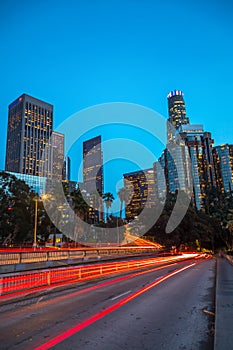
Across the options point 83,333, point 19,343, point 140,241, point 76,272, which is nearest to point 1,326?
point 19,343

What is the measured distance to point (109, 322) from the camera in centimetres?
664

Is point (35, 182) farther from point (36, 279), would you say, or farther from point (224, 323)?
point (224, 323)

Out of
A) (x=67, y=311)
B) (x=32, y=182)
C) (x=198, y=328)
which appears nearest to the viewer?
(x=198, y=328)

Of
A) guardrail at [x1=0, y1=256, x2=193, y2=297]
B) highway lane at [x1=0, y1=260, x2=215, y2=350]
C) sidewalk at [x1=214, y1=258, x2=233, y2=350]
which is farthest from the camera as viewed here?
guardrail at [x1=0, y1=256, x2=193, y2=297]

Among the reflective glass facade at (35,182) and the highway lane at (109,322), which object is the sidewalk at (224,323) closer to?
the highway lane at (109,322)

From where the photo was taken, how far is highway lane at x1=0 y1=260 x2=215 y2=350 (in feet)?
17.3

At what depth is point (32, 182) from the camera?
17588 cm

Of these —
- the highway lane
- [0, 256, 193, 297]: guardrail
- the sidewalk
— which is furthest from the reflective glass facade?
the sidewalk

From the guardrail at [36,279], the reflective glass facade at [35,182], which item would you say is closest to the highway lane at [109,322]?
the guardrail at [36,279]

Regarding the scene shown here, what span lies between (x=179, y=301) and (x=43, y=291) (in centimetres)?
533

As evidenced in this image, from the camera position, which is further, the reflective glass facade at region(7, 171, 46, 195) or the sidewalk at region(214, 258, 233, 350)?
the reflective glass facade at region(7, 171, 46, 195)

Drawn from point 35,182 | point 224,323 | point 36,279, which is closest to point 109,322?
point 224,323

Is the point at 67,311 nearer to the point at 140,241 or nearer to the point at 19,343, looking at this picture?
the point at 19,343

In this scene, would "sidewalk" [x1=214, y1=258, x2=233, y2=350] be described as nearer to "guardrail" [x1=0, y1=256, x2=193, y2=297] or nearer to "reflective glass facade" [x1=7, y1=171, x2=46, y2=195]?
"guardrail" [x1=0, y1=256, x2=193, y2=297]
